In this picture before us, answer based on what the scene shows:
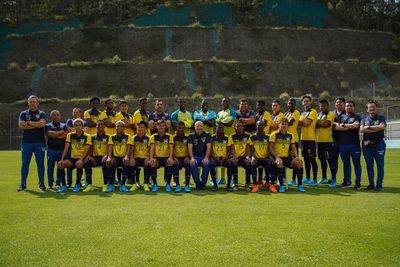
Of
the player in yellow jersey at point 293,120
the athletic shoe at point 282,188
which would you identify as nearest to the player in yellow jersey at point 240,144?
the athletic shoe at point 282,188

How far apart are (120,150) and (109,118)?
4.15 feet

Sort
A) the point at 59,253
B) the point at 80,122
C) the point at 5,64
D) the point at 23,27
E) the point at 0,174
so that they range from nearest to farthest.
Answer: the point at 59,253, the point at 80,122, the point at 0,174, the point at 5,64, the point at 23,27

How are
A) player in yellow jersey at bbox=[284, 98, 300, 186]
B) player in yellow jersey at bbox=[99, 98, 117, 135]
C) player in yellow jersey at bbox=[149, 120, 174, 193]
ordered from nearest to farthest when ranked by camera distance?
1. player in yellow jersey at bbox=[149, 120, 174, 193]
2. player in yellow jersey at bbox=[284, 98, 300, 186]
3. player in yellow jersey at bbox=[99, 98, 117, 135]

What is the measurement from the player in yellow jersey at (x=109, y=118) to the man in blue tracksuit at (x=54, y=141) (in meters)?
1.08

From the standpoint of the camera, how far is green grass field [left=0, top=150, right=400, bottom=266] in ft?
15.1

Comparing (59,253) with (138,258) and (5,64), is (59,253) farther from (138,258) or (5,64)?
(5,64)

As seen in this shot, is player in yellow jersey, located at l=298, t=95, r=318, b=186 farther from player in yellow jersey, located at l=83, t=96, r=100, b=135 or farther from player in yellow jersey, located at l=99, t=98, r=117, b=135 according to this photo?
player in yellow jersey, located at l=83, t=96, r=100, b=135

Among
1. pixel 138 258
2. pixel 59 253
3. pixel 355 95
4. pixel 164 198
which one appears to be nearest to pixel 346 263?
pixel 138 258

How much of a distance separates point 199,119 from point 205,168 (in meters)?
1.80

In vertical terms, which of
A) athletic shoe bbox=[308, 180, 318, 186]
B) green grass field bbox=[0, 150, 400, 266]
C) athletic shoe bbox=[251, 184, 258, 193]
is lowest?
athletic shoe bbox=[308, 180, 318, 186]

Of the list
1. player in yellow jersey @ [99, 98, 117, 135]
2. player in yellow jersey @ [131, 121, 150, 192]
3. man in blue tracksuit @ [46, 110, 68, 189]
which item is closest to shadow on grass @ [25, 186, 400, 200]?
player in yellow jersey @ [131, 121, 150, 192]

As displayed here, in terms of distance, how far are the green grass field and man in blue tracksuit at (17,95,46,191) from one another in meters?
1.25

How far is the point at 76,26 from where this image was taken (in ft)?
157

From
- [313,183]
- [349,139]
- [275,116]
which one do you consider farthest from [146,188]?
[349,139]
